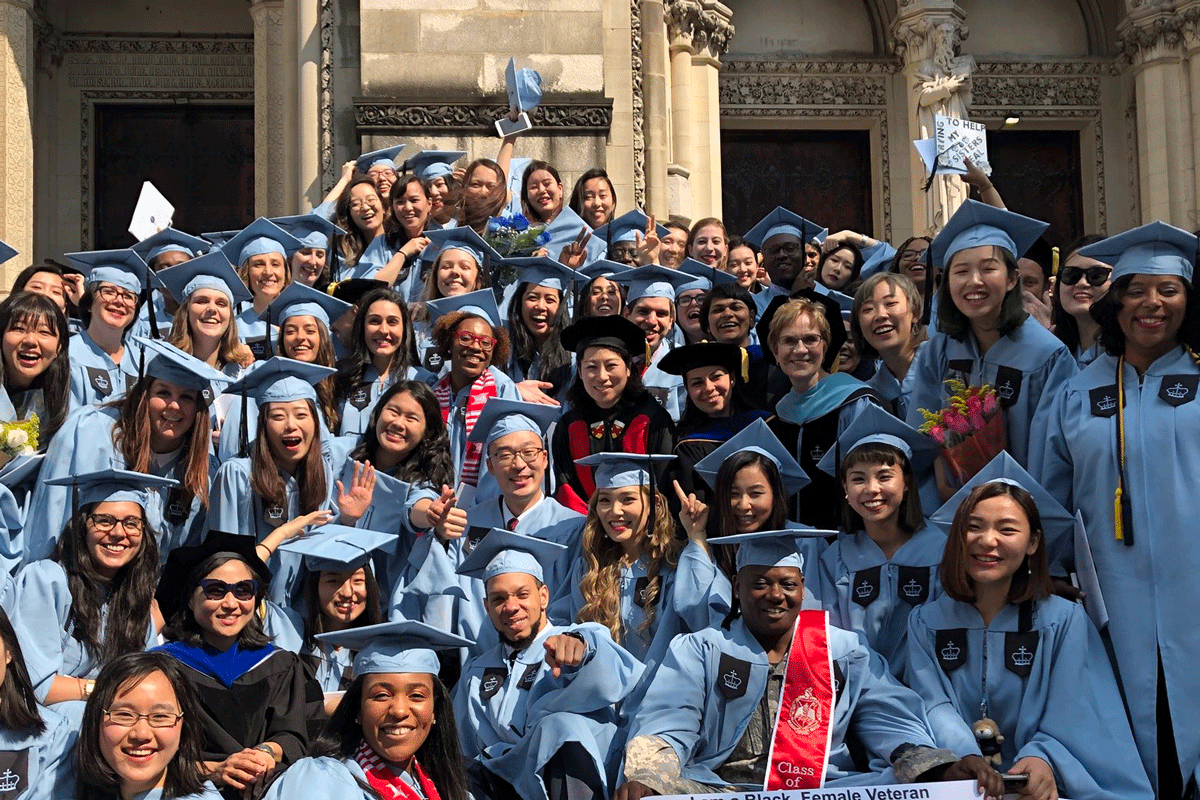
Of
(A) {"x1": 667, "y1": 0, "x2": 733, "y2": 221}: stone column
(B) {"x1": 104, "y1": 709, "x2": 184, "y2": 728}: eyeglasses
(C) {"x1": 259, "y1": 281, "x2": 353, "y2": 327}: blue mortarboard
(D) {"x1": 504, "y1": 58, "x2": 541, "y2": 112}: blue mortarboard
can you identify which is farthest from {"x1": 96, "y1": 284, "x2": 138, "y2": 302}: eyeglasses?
(A) {"x1": 667, "y1": 0, "x2": 733, "y2": 221}: stone column

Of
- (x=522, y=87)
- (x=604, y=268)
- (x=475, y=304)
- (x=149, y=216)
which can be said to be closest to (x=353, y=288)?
(x=475, y=304)

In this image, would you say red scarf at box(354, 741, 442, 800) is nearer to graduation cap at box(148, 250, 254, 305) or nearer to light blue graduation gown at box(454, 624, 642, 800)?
light blue graduation gown at box(454, 624, 642, 800)

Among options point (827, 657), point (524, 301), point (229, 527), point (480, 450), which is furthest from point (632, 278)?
point (827, 657)

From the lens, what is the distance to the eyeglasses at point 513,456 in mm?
7781

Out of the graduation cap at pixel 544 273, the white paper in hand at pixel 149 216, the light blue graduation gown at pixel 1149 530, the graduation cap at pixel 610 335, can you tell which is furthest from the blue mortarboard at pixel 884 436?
the white paper in hand at pixel 149 216

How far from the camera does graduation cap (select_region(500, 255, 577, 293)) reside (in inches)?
370

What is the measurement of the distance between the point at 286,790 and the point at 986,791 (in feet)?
7.53

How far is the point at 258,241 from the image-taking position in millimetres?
9727

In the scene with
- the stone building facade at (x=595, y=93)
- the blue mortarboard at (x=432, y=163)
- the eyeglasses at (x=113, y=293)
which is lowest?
the eyeglasses at (x=113, y=293)

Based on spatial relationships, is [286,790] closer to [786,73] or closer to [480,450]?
[480,450]

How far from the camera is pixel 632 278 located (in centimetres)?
941

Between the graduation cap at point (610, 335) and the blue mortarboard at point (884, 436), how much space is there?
59.9 inches

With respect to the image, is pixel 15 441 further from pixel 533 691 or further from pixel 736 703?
pixel 736 703

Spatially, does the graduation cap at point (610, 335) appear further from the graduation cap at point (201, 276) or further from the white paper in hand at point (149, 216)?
the white paper in hand at point (149, 216)
